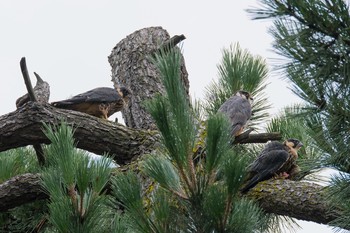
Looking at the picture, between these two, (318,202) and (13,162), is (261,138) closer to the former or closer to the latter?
(318,202)

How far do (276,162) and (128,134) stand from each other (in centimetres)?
100

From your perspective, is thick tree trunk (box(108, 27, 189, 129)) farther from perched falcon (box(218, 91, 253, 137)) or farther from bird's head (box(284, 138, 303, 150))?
bird's head (box(284, 138, 303, 150))

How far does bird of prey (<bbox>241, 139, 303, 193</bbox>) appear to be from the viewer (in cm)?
590

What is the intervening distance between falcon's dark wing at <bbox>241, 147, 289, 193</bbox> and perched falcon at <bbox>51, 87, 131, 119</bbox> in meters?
1.59

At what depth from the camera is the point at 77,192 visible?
181 inches

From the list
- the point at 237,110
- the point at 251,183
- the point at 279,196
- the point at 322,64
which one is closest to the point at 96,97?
the point at 237,110

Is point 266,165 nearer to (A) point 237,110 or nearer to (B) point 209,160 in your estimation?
(A) point 237,110

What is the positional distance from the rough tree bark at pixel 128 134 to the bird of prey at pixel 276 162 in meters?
0.17

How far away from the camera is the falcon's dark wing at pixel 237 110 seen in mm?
6611

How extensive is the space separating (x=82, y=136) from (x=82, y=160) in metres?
1.80

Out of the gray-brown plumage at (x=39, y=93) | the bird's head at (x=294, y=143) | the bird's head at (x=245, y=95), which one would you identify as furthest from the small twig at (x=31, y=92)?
the bird's head at (x=294, y=143)

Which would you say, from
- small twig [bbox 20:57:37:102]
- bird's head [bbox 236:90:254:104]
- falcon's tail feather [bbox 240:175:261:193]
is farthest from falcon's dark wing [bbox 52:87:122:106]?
falcon's tail feather [bbox 240:175:261:193]

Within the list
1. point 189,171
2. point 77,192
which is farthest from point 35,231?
point 189,171

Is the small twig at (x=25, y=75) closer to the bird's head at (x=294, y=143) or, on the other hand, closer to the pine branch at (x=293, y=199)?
the pine branch at (x=293, y=199)
